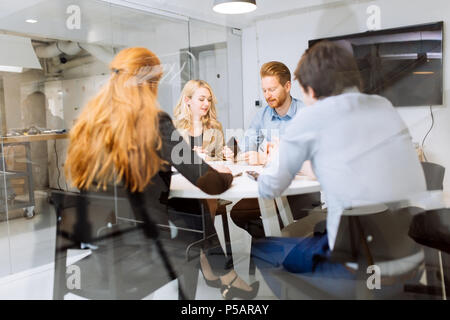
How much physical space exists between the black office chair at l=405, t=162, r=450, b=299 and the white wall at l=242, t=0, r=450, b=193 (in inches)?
3.7

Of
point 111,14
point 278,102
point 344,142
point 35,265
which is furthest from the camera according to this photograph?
point 35,265

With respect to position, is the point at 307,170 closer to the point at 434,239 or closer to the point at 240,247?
the point at 240,247

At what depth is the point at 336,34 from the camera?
4.63 ft

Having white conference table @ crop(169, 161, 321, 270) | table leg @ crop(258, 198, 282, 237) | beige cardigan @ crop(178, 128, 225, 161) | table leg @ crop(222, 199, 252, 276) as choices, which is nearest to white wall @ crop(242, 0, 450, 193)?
beige cardigan @ crop(178, 128, 225, 161)

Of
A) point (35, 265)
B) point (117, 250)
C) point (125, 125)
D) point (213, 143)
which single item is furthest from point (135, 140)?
point (35, 265)

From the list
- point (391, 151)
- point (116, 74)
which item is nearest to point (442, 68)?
point (391, 151)

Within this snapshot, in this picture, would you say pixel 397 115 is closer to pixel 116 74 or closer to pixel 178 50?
pixel 178 50

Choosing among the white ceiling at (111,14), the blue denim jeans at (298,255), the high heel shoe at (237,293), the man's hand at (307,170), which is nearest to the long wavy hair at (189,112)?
the white ceiling at (111,14)

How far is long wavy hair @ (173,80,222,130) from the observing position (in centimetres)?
150

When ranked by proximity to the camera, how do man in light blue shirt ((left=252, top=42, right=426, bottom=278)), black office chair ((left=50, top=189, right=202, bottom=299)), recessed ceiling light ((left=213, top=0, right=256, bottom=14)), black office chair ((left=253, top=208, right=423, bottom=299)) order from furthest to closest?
1. black office chair ((left=50, top=189, right=202, bottom=299))
2. recessed ceiling light ((left=213, top=0, right=256, bottom=14))
3. black office chair ((left=253, top=208, right=423, bottom=299))
4. man in light blue shirt ((left=252, top=42, right=426, bottom=278))

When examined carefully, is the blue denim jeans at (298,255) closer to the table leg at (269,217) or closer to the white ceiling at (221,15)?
the table leg at (269,217)

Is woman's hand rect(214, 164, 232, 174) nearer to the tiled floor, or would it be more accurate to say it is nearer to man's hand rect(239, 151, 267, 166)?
man's hand rect(239, 151, 267, 166)

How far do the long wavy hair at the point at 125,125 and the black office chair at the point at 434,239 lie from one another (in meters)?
1.03

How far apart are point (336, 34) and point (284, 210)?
0.69 m
